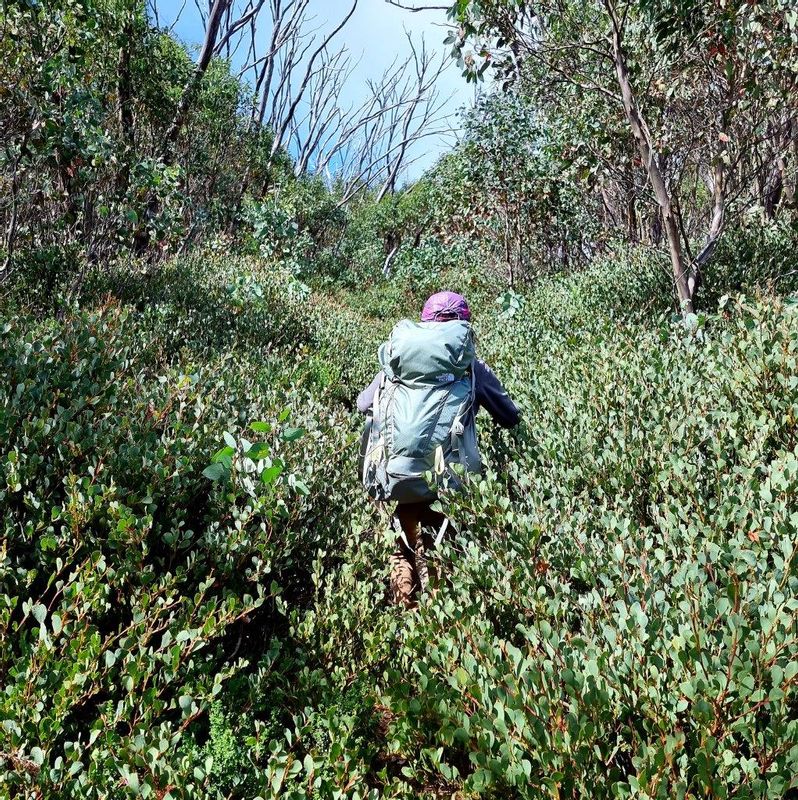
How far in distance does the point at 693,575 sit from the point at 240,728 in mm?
1650

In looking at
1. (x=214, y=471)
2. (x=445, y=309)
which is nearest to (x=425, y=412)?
(x=445, y=309)

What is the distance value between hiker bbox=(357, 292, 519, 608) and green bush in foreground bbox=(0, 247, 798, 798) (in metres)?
0.29

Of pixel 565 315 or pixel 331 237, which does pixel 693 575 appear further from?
pixel 331 237

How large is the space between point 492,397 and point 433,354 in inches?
20.0

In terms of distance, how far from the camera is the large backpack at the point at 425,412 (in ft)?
10.7

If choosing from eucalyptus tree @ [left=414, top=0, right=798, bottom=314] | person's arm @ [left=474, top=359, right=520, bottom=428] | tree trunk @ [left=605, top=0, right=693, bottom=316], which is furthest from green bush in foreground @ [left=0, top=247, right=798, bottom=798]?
eucalyptus tree @ [left=414, top=0, right=798, bottom=314]

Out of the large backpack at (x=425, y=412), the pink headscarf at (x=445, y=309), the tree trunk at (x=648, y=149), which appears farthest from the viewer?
the tree trunk at (x=648, y=149)

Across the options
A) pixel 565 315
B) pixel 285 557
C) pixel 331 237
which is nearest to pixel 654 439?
pixel 285 557

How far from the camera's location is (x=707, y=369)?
3.48 m

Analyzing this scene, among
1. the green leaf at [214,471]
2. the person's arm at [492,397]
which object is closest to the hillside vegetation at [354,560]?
the green leaf at [214,471]

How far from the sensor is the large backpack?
128 inches

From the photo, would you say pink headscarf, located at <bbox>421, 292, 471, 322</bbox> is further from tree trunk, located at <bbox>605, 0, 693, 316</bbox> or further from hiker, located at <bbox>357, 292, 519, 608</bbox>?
tree trunk, located at <bbox>605, 0, 693, 316</bbox>

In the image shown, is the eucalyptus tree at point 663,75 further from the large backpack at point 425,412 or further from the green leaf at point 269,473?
the green leaf at point 269,473

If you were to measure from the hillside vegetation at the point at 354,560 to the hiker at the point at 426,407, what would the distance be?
0.89 ft
